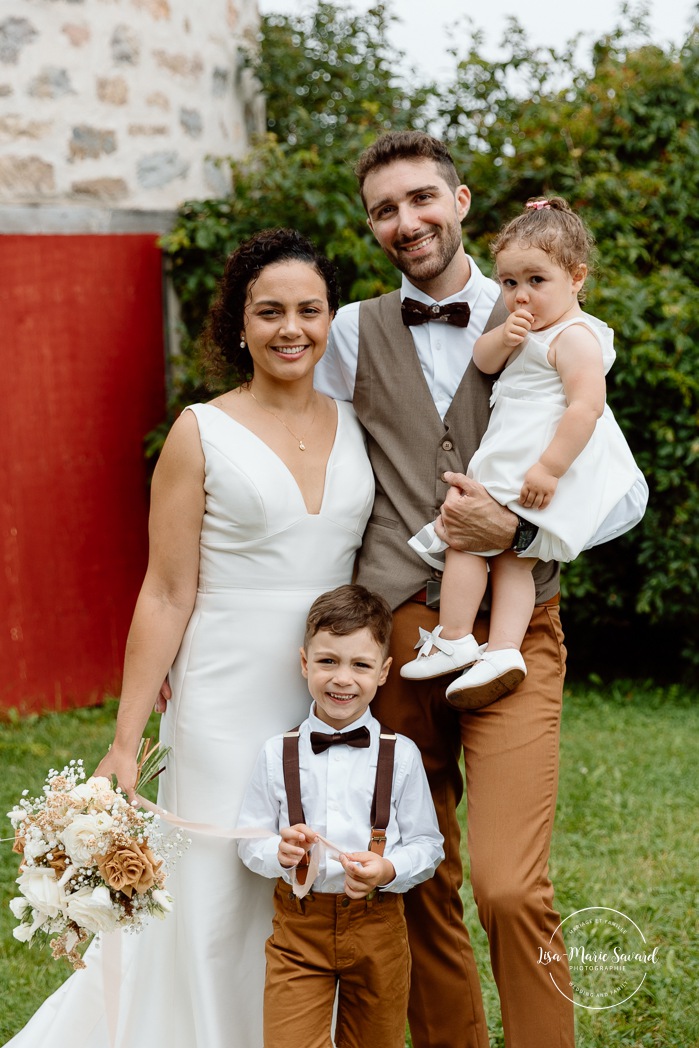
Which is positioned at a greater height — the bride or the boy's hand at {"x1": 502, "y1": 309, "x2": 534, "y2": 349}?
the boy's hand at {"x1": 502, "y1": 309, "x2": 534, "y2": 349}

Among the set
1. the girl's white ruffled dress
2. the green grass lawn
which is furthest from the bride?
the green grass lawn

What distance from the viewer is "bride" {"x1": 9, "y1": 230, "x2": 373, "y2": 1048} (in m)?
2.82

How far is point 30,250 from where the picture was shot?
18.8 feet

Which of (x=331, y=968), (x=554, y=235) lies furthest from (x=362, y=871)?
(x=554, y=235)

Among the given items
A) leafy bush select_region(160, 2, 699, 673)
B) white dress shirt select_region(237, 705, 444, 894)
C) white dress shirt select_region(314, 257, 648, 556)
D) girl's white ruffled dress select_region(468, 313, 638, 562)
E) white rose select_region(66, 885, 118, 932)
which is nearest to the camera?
white rose select_region(66, 885, 118, 932)

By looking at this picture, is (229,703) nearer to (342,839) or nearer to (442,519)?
(342,839)

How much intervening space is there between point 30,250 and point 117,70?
118cm

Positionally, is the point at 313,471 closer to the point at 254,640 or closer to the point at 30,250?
the point at 254,640

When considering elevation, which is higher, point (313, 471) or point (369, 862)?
point (313, 471)

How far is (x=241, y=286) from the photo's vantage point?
2920 millimetres

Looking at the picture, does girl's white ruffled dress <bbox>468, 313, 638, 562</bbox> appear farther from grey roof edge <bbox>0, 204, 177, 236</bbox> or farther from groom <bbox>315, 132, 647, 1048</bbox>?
grey roof edge <bbox>0, 204, 177, 236</bbox>

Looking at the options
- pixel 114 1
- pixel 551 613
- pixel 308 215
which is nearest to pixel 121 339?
pixel 308 215

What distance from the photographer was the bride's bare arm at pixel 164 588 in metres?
2.81

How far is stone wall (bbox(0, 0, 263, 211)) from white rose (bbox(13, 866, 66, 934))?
4.22m
